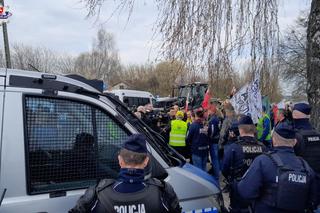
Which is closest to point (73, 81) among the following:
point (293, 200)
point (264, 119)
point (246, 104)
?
point (293, 200)

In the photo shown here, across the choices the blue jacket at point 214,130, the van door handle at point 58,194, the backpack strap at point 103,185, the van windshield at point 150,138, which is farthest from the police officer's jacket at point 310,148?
the blue jacket at point 214,130

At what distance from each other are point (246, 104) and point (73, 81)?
454cm

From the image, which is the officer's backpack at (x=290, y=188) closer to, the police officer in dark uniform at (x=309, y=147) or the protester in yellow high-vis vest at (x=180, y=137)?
the police officer in dark uniform at (x=309, y=147)

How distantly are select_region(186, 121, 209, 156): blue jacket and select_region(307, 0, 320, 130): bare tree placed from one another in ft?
12.2

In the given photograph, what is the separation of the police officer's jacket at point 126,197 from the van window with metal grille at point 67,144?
11.3 inches

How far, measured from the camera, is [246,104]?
6.95m

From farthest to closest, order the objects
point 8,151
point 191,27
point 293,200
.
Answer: point 191,27, point 293,200, point 8,151

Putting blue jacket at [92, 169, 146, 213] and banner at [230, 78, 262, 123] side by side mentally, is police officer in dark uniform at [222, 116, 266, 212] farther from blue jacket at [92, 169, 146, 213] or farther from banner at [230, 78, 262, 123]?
blue jacket at [92, 169, 146, 213]

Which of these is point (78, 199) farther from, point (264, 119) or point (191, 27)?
point (264, 119)

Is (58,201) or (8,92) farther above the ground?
(8,92)

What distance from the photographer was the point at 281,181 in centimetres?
344

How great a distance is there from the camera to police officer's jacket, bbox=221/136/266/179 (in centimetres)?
485

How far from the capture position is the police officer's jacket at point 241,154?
4848mm

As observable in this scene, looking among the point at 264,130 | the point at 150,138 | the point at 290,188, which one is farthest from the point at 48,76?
the point at 264,130
